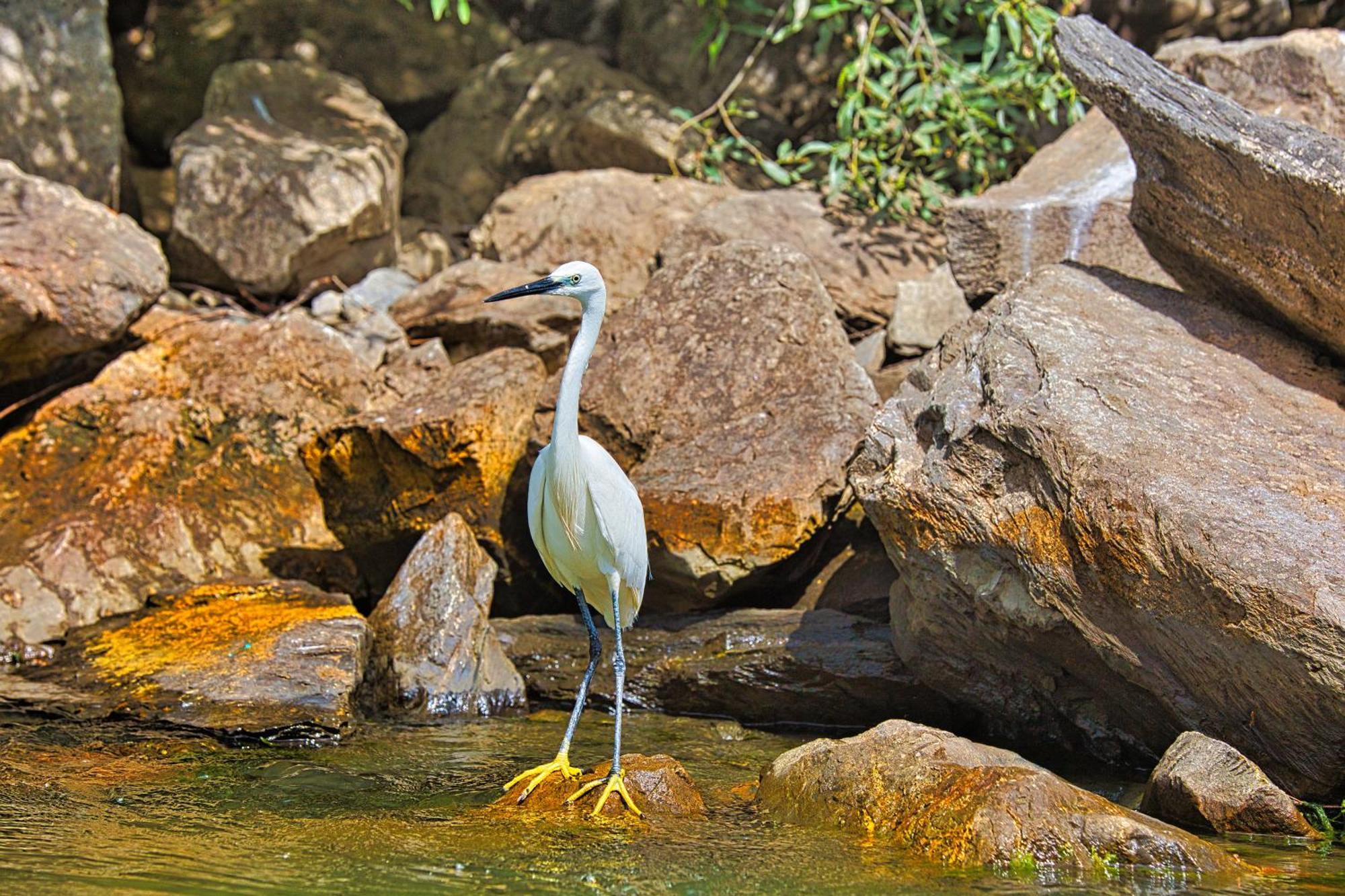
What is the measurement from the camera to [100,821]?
4.14 meters

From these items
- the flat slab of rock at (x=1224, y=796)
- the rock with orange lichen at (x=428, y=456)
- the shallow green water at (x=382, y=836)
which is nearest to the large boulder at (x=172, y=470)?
the rock with orange lichen at (x=428, y=456)

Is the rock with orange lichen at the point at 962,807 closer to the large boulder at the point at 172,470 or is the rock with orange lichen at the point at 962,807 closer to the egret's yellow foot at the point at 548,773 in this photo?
the egret's yellow foot at the point at 548,773

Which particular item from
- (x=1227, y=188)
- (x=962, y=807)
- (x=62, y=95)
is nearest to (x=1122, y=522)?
(x=962, y=807)

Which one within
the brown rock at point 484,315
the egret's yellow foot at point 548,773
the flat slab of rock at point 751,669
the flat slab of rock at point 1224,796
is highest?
the brown rock at point 484,315

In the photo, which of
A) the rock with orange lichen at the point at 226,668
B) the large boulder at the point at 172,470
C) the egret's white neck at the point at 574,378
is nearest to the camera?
the egret's white neck at the point at 574,378

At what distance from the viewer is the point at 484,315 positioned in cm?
802

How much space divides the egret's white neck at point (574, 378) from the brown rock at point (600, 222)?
11.7ft

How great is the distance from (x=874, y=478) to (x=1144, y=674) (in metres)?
1.18

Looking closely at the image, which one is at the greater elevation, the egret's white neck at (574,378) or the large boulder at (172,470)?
the egret's white neck at (574,378)

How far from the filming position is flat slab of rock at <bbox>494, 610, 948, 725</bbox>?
5.80 metres

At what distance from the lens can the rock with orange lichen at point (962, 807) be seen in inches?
148

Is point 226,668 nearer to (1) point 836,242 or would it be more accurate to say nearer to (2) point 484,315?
(2) point 484,315

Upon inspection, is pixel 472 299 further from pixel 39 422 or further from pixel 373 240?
pixel 39 422

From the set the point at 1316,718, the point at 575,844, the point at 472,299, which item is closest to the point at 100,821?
the point at 575,844
